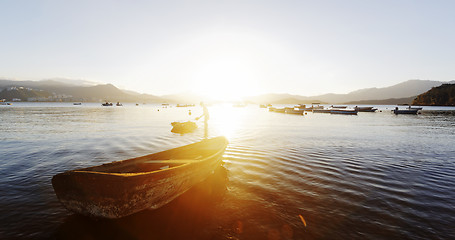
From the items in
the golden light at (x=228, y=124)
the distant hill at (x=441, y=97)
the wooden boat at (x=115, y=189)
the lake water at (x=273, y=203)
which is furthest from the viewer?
the distant hill at (x=441, y=97)

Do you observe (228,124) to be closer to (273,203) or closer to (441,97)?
(273,203)

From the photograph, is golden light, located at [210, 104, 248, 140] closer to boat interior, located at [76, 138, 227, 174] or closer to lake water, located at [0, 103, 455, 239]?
boat interior, located at [76, 138, 227, 174]

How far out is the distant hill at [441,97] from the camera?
134 m

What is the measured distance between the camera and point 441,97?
13812 cm

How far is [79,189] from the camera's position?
5.03 m

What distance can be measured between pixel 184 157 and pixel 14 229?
619 centimetres

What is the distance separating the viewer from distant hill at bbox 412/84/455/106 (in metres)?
134

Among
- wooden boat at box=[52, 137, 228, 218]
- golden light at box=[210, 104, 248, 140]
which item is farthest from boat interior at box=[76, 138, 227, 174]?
golden light at box=[210, 104, 248, 140]

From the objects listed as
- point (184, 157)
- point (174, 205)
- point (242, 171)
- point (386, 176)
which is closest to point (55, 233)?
point (174, 205)

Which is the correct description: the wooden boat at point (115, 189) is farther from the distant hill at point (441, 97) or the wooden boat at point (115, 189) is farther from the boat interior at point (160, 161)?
the distant hill at point (441, 97)

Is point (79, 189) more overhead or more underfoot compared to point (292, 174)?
more overhead

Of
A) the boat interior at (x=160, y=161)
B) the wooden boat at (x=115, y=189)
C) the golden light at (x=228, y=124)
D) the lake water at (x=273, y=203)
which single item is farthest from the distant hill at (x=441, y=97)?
the wooden boat at (x=115, y=189)

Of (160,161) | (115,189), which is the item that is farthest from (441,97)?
(115,189)

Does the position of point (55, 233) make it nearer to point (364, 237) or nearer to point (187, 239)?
point (187, 239)
